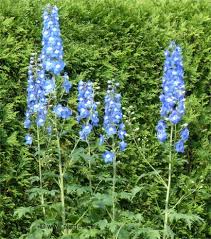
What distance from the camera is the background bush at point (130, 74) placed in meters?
4.97

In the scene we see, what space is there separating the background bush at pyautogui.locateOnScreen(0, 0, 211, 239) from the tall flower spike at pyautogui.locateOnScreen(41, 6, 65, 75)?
0.61m

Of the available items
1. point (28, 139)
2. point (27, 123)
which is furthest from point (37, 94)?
point (28, 139)

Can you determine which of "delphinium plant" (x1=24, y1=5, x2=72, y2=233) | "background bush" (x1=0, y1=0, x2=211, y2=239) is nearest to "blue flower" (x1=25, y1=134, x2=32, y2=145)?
"delphinium plant" (x1=24, y1=5, x2=72, y2=233)

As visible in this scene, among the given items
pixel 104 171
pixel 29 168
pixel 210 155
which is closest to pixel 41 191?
pixel 29 168

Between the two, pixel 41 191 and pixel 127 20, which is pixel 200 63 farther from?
pixel 41 191

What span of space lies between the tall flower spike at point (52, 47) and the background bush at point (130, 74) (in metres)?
0.61

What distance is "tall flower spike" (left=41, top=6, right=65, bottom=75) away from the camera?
429 cm

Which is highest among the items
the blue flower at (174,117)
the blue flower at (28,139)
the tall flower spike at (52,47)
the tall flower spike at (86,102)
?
the tall flower spike at (52,47)

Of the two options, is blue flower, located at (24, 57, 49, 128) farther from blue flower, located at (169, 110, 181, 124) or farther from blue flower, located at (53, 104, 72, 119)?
blue flower, located at (169, 110, 181, 124)

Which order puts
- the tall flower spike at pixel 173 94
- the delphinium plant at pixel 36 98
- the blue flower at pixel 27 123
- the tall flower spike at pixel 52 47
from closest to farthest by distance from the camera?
the tall flower spike at pixel 52 47 < the tall flower spike at pixel 173 94 < the delphinium plant at pixel 36 98 < the blue flower at pixel 27 123

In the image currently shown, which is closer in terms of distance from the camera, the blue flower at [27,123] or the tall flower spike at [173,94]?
the tall flower spike at [173,94]

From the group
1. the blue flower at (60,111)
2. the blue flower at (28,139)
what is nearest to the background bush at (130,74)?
the blue flower at (28,139)

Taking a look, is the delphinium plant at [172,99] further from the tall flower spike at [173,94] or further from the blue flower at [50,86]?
the blue flower at [50,86]

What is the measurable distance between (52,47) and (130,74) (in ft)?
4.56
